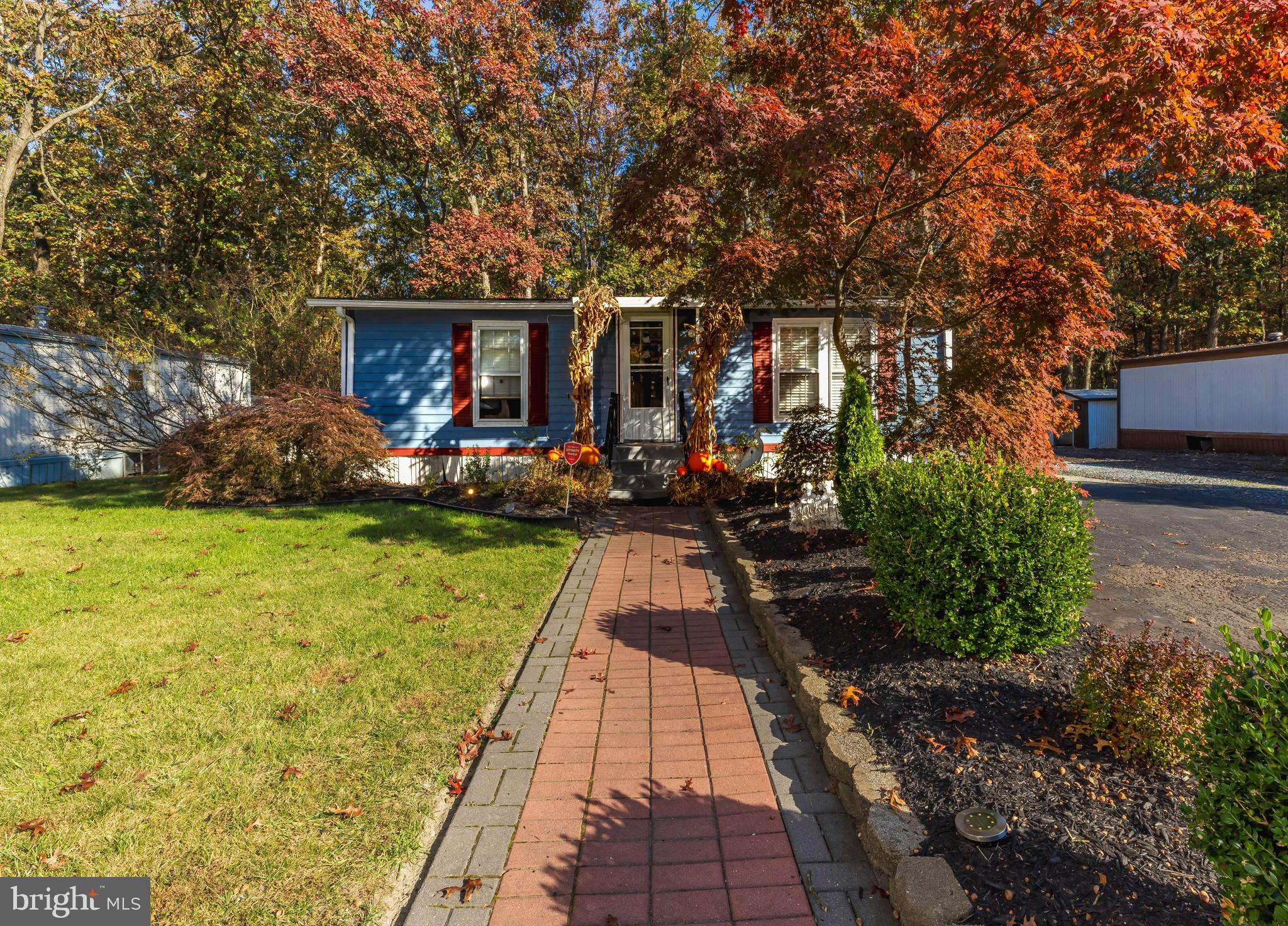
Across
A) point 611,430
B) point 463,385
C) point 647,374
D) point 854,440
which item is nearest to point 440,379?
point 463,385

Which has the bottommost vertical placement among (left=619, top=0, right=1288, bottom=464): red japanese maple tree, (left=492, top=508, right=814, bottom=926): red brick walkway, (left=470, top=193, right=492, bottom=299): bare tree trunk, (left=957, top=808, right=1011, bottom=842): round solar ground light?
(left=492, top=508, right=814, bottom=926): red brick walkway

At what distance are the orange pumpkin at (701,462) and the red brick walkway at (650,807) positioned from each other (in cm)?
541

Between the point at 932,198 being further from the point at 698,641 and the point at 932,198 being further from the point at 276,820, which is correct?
the point at 276,820

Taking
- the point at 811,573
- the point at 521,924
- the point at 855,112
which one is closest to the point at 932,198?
the point at 855,112

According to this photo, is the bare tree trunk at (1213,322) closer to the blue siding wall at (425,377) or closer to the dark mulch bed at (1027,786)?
the blue siding wall at (425,377)

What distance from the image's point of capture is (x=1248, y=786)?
54.8 inches

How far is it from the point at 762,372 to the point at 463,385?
5.67 meters

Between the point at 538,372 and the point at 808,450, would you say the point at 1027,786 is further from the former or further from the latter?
the point at 538,372

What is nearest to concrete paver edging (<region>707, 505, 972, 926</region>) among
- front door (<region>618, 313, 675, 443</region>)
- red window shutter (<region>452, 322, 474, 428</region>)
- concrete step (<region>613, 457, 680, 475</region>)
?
concrete step (<region>613, 457, 680, 475</region>)

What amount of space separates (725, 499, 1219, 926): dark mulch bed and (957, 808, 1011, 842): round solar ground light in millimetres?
35

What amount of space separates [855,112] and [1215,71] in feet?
8.19

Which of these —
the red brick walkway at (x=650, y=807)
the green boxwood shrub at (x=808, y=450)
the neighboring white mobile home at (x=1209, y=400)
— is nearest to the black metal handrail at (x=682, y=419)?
the green boxwood shrub at (x=808, y=450)

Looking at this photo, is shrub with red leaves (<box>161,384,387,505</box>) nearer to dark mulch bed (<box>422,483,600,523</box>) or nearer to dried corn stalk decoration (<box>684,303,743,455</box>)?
dark mulch bed (<box>422,483,600,523</box>)

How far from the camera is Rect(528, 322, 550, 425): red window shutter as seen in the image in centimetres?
1181
